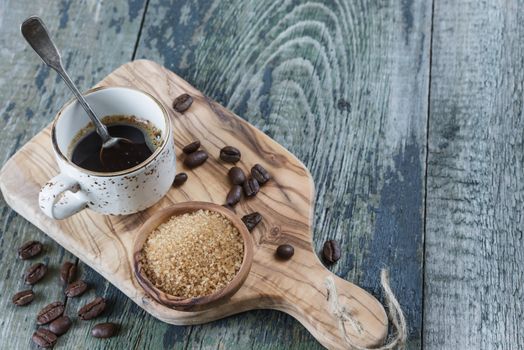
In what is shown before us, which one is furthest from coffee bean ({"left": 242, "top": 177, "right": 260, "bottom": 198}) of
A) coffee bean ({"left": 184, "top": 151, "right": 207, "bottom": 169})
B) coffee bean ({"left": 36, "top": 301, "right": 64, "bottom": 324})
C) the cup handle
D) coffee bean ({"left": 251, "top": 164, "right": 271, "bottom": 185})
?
coffee bean ({"left": 36, "top": 301, "right": 64, "bottom": 324})

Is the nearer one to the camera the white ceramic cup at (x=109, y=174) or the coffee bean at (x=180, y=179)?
the white ceramic cup at (x=109, y=174)

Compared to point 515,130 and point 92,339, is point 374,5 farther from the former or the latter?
point 92,339

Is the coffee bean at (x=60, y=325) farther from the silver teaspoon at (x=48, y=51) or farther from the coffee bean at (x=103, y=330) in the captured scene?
the silver teaspoon at (x=48, y=51)

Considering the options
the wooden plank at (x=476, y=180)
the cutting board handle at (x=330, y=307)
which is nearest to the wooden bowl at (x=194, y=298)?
the cutting board handle at (x=330, y=307)

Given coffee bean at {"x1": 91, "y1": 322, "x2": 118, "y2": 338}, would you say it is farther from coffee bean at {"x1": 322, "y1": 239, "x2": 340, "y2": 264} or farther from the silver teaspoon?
coffee bean at {"x1": 322, "y1": 239, "x2": 340, "y2": 264}

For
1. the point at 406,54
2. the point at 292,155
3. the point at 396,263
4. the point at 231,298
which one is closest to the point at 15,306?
the point at 231,298

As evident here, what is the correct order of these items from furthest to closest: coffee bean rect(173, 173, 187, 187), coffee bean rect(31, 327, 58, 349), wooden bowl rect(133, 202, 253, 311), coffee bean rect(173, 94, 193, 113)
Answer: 1. coffee bean rect(173, 94, 193, 113)
2. coffee bean rect(173, 173, 187, 187)
3. coffee bean rect(31, 327, 58, 349)
4. wooden bowl rect(133, 202, 253, 311)
